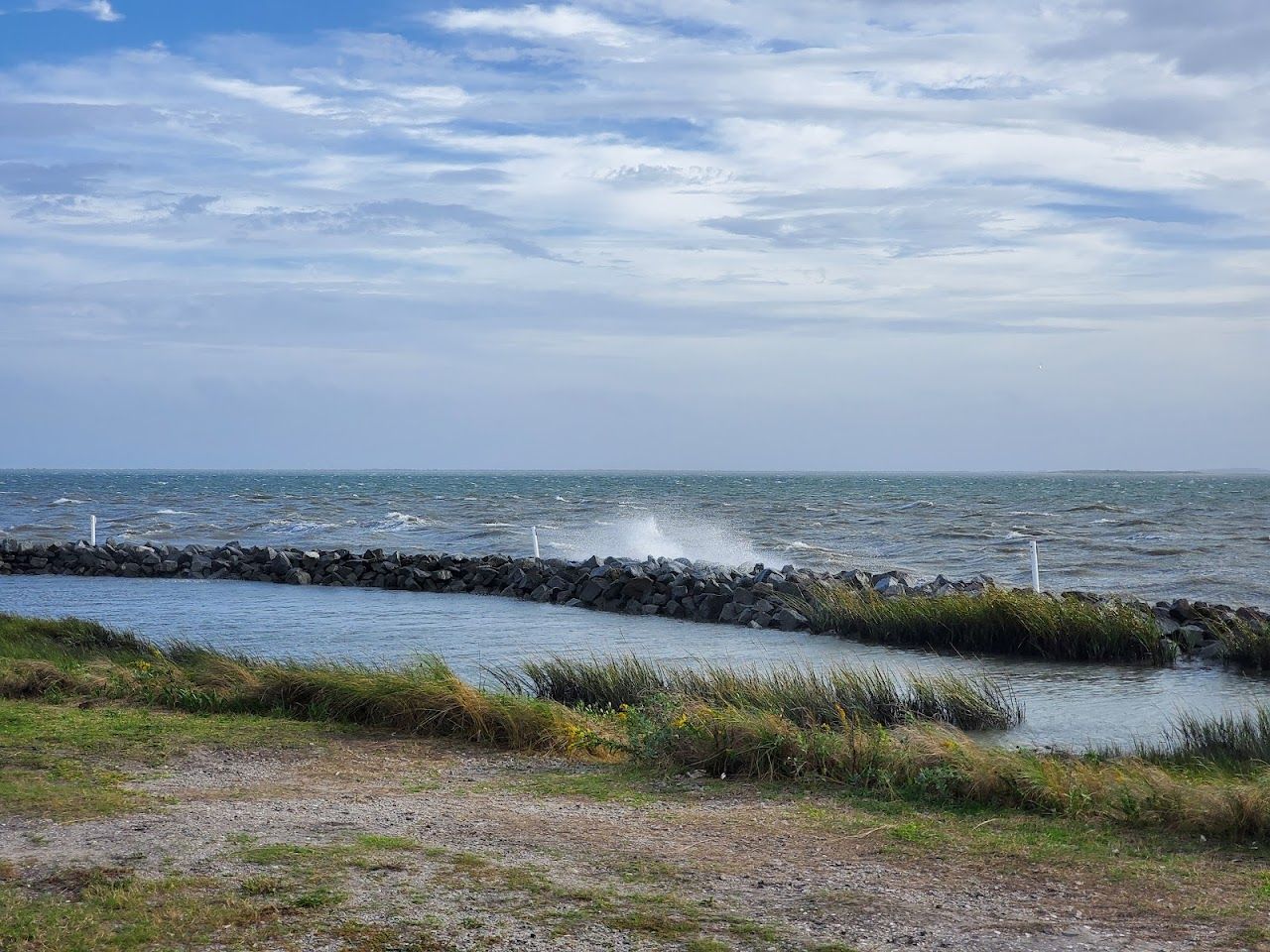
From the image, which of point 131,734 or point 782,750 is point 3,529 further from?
point 782,750

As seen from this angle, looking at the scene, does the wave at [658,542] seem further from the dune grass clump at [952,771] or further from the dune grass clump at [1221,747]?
the dune grass clump at [952,771]

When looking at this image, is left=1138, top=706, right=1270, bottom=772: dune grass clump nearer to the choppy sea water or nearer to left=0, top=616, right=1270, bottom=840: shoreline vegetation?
left=0, top=616, right=1270, bottom=840: shoreline vegetation

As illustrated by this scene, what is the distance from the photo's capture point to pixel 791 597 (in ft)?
66.4

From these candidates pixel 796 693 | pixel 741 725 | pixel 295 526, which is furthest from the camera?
pixel 295 526

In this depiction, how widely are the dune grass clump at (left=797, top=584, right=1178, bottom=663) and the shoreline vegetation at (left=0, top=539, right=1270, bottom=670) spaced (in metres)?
0.02

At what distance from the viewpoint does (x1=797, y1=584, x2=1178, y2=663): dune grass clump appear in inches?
610

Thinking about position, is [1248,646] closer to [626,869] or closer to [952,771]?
[952,771]

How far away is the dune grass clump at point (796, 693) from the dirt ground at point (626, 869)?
7.17 feet

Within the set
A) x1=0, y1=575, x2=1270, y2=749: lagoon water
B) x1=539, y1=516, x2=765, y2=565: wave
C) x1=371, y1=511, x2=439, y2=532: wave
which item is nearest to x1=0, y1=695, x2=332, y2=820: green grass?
x1=0, y1=575, x2=1270, y2=749: lagoon water

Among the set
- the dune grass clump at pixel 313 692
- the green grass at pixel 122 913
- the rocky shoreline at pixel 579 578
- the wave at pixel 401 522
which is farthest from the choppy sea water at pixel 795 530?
the green grass at pixel 122 913

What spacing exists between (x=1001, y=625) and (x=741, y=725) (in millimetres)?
9021

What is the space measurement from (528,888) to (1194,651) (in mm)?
12633

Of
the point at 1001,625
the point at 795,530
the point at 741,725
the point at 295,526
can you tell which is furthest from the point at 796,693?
the point at 295,526

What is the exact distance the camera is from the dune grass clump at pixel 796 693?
10.1 metres
